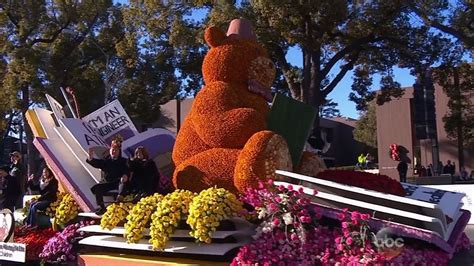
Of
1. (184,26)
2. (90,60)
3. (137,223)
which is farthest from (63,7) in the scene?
(137,223)

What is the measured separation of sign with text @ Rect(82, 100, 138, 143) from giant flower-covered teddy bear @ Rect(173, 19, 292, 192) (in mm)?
2846

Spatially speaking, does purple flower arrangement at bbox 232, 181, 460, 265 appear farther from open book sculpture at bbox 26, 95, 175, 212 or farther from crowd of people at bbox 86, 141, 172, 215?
open book sculpture at bbox 26, 95, 175, 212

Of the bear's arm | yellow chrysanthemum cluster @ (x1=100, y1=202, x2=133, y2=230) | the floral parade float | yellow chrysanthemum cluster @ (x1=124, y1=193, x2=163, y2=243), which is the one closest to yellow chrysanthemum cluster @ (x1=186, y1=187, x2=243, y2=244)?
the floral parade float

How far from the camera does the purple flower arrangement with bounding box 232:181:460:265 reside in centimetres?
600

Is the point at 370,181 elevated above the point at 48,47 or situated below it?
below

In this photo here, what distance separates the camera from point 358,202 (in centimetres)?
640

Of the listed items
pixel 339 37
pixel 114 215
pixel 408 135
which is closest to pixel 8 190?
pixel 114 215

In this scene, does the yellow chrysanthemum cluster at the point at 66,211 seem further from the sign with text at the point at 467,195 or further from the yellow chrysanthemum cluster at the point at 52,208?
the sign with text at the point at 467,195

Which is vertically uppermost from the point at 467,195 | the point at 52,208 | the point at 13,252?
the point at 52,208

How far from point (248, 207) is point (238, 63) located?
2.07 metres

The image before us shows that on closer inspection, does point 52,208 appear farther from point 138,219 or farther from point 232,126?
point 232,126

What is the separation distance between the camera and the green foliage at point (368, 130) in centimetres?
5391

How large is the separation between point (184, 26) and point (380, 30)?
7.05 meters

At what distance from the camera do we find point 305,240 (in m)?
6.29
